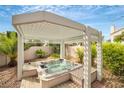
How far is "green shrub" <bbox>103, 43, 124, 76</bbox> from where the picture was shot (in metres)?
7.02

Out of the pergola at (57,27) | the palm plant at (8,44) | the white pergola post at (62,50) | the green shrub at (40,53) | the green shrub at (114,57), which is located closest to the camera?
the pergola at (57,27)

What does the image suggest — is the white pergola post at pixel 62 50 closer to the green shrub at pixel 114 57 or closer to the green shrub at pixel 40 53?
the green shrub at pixel 40 53

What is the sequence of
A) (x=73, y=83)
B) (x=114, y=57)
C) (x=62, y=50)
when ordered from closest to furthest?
1. (x=73, y=83)
2. (x=114, y=57)
3. (x=62, y=50)

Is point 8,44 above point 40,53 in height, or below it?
above

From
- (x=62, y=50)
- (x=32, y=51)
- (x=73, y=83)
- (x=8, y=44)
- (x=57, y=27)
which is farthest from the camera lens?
(x=32, y=51)

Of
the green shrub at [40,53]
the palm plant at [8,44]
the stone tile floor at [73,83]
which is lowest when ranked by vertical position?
the stone tile floor at [73,83]

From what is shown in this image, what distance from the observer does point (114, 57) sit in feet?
→ 24.4

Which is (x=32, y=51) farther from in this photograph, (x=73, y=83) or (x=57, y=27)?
(x=57, y=27)

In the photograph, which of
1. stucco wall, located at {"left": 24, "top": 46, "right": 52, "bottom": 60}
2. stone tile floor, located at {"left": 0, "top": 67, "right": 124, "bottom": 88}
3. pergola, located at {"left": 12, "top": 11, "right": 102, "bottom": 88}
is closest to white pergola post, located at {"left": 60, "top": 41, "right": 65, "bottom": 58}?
stucco wall, located at {"left": 24, "top": 46, "right": 52, "bottom": 60}

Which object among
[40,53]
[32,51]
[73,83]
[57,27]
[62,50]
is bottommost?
[73,83]

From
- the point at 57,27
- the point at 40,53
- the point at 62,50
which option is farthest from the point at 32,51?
the point at 57,27

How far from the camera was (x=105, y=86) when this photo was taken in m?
6.61

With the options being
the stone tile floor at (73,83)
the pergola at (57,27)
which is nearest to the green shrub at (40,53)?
the stone tile floor at (73,83)

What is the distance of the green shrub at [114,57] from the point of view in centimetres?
702
